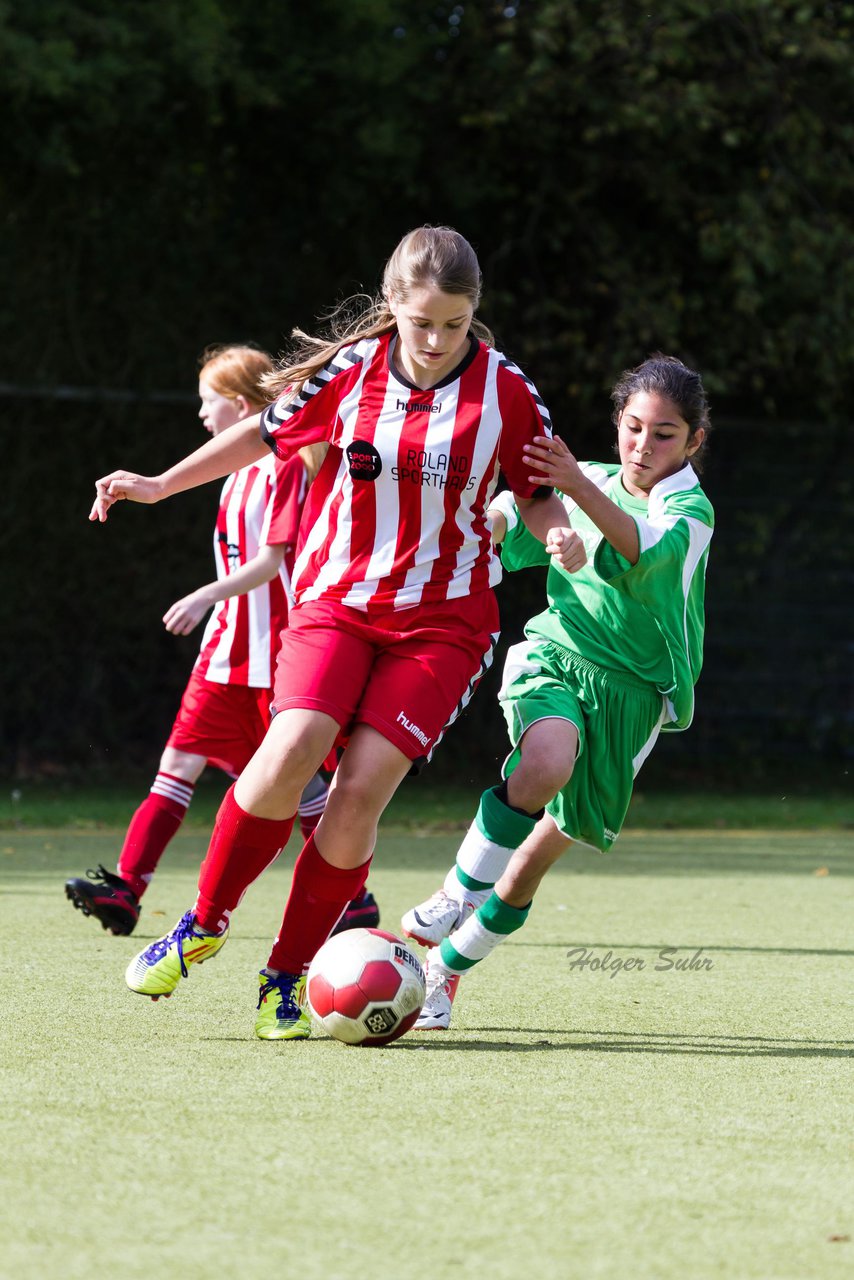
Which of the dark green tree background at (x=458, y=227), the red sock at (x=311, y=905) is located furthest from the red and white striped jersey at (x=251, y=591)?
the dark green tree background at (x=458, y=227)

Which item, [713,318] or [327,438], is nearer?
[327,438]

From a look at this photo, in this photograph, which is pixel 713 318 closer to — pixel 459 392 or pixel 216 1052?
pixel 459 392

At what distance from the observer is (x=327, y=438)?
159 inches

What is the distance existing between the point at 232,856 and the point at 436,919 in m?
0.66

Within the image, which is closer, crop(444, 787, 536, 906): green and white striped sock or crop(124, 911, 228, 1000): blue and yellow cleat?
crop(124, 911, 228, 1000): blue and yellow cleat

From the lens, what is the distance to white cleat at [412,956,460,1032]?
4.06 metres

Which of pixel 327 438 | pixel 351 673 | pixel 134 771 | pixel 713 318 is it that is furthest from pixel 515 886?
pixel 713 318

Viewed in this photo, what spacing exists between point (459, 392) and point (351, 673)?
27.3 inches

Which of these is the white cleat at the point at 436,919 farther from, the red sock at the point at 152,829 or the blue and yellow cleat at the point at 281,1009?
the red sock at the point at 152,829

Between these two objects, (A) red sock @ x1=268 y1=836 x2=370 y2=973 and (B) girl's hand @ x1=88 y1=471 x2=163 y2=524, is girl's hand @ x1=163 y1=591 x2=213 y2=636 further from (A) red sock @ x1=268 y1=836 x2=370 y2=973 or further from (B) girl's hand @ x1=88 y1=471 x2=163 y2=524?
(A) red sock @ x1=268 y1=836 x2=370 y2=973

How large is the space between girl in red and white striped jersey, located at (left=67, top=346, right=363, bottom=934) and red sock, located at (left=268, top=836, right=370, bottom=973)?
5.11 feet

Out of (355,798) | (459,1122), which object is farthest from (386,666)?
(459,1122)

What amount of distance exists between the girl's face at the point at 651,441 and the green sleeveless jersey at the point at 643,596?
4 centimetres

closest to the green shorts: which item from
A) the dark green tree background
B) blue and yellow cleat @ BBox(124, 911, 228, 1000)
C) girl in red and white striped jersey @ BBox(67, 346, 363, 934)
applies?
blue and yellow cleat @ BBox(124, 911, 228, 1000)
